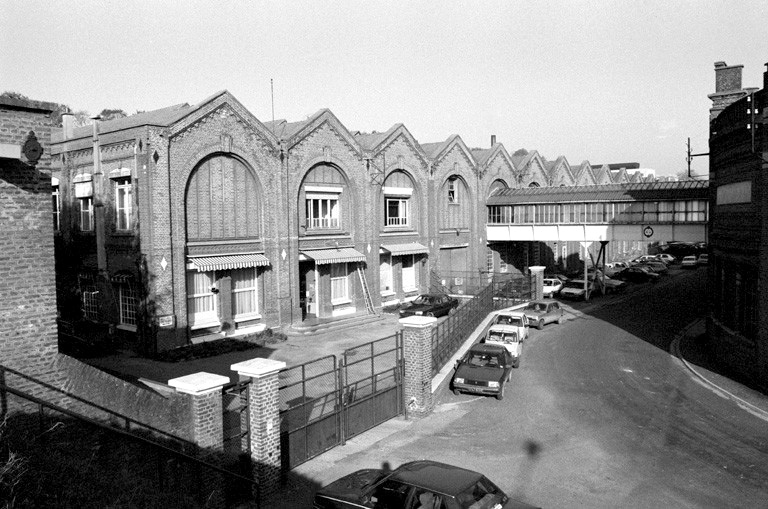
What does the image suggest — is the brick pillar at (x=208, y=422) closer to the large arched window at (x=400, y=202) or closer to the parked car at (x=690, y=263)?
the large arched window at (x=400, y=202)

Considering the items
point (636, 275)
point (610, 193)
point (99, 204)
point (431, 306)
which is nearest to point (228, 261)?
point (99, 204)

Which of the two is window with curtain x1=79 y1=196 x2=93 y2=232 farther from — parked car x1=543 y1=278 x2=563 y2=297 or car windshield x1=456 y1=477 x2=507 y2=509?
parked car x1=543 y1=278 x2=563 y2=297

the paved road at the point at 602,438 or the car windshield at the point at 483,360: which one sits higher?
the car windshield at the point at 483,360

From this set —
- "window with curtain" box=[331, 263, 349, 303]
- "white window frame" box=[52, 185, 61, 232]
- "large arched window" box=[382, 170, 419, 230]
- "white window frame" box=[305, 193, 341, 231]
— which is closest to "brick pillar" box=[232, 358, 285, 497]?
"white window frame" box=[305, 193, 341, 231]

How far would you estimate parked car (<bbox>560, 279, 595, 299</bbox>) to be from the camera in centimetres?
4462

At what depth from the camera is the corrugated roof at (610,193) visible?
41.3 m

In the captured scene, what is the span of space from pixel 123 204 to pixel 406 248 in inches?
686

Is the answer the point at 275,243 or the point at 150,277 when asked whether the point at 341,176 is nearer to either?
the point at 275,243

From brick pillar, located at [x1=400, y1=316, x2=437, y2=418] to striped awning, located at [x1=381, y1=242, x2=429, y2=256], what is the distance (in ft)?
66.5

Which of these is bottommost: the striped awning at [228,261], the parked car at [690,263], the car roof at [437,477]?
the car roof at [437,477]

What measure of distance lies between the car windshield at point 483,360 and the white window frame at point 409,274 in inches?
752

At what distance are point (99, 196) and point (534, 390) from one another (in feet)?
62.2

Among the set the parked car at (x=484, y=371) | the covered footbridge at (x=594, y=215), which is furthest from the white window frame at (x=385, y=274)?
the parked car at (x=484, y=371)

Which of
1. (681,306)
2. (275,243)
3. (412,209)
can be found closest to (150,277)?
(275,243)
